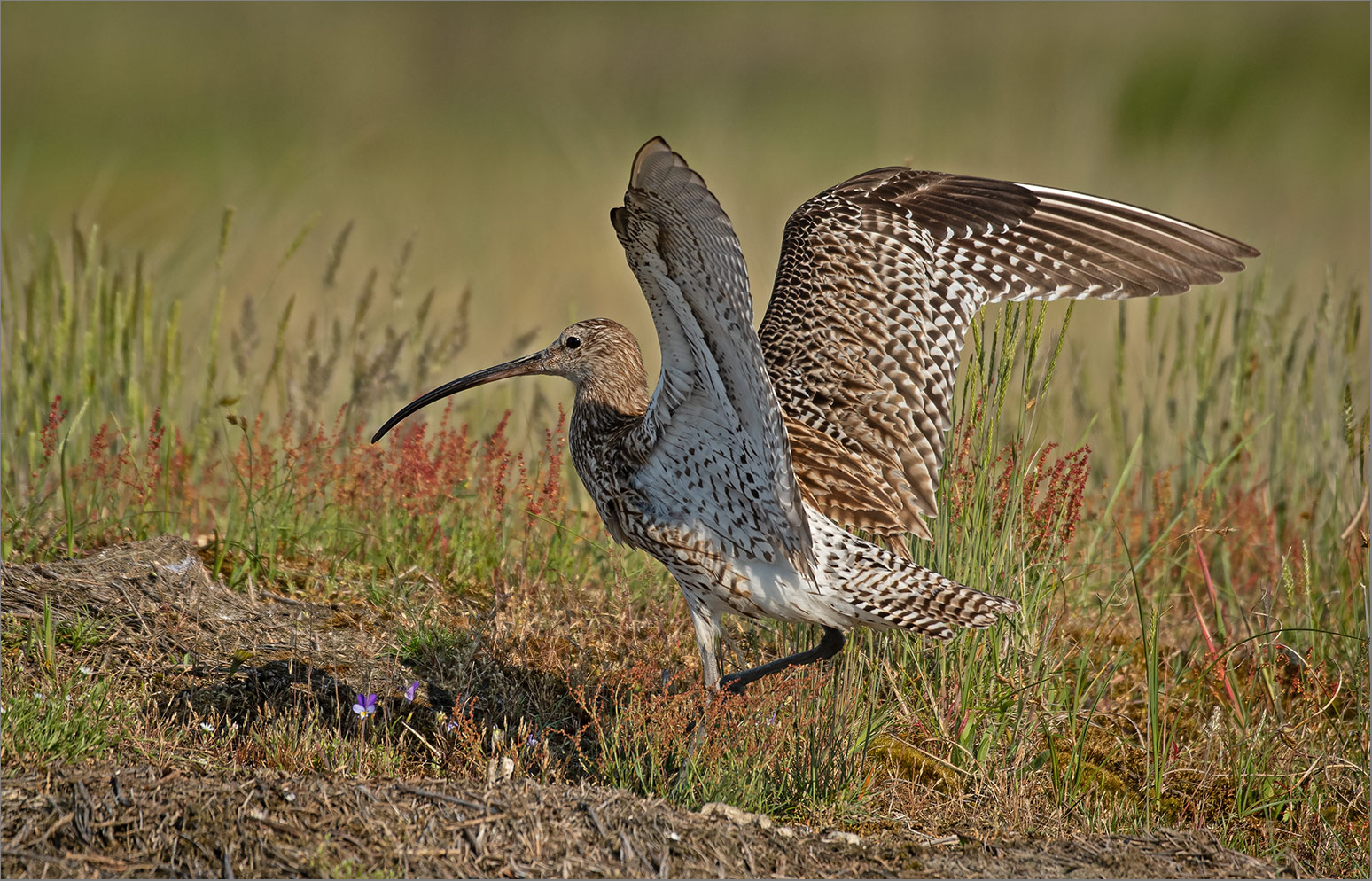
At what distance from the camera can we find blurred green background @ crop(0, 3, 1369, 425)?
13953mm

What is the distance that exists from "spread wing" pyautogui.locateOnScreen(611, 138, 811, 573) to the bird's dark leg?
0.49m

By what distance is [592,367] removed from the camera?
5727 millimetres

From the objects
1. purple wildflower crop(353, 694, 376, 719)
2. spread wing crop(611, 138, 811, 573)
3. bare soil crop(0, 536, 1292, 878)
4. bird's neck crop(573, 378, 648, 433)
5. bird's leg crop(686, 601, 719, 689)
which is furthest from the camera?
bird's neck crop(573, 378, 648, 433)

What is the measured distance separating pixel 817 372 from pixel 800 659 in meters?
1.18

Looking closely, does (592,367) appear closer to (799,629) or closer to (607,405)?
(607,405)

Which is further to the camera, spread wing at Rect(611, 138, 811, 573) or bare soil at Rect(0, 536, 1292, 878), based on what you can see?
spread wing at Rect(611, 138, 811, 573)

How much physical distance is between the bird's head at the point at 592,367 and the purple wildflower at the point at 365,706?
143cm

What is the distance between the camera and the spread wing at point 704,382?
154 inches

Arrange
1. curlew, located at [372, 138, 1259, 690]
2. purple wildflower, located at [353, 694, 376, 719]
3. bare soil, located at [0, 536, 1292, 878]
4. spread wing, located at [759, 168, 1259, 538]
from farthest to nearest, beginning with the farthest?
spread wing, located at [759, 168, 1259, 538] < purple wildflower, located at [353, 694, 376, 719] < curlew, located at [372, 138, 1259, 690] < bare soil, located at [0, 536, 1292, 878]

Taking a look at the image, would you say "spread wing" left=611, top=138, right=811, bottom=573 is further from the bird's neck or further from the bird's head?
the bird's head

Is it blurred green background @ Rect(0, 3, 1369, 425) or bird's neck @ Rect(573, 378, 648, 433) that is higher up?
blurred green background @ Rect(0, 3, 1369, 425)

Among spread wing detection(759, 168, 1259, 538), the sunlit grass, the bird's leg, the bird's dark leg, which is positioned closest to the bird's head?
the sunlit grass

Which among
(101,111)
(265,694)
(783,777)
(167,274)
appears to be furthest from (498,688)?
(101,111)

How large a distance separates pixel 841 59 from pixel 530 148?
6319 millimetres
